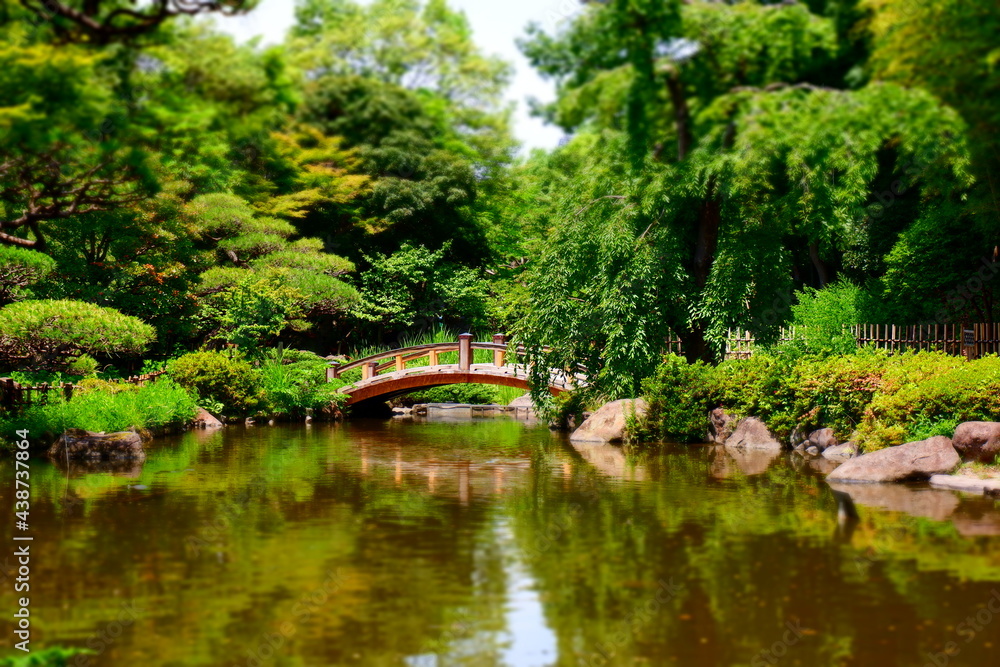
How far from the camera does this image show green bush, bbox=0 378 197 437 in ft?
52.3

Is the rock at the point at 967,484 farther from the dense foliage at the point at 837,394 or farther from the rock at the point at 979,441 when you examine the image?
the dense foliage at the point at 837,394

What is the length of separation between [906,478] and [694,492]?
2.64 metres

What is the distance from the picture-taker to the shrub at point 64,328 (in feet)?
50.4

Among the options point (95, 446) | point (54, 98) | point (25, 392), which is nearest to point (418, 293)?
point (25, 392)

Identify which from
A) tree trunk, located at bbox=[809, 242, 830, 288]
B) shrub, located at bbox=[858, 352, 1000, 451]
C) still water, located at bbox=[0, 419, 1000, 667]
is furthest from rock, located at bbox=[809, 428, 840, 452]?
tree trunk, located at bbox=[809, 242, 830, 288]

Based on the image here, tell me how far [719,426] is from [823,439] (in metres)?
2.39

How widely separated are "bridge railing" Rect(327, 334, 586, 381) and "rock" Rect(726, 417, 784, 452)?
674 centimetres

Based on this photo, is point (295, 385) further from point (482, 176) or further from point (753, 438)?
point (753, 438)

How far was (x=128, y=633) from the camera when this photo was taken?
655 centimetres

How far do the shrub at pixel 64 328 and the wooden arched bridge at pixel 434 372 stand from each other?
8.32m

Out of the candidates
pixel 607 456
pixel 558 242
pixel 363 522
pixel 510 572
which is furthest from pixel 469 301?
pixel 510 572

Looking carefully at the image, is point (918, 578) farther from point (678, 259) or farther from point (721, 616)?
point (678, 259)

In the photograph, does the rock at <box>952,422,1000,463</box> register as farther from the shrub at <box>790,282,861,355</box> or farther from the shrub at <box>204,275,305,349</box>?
the shrub at <box>204,275,305,349</box>

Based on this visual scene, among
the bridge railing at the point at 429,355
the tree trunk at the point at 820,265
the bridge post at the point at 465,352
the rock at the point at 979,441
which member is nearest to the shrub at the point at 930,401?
the rock at the point at 979,441
